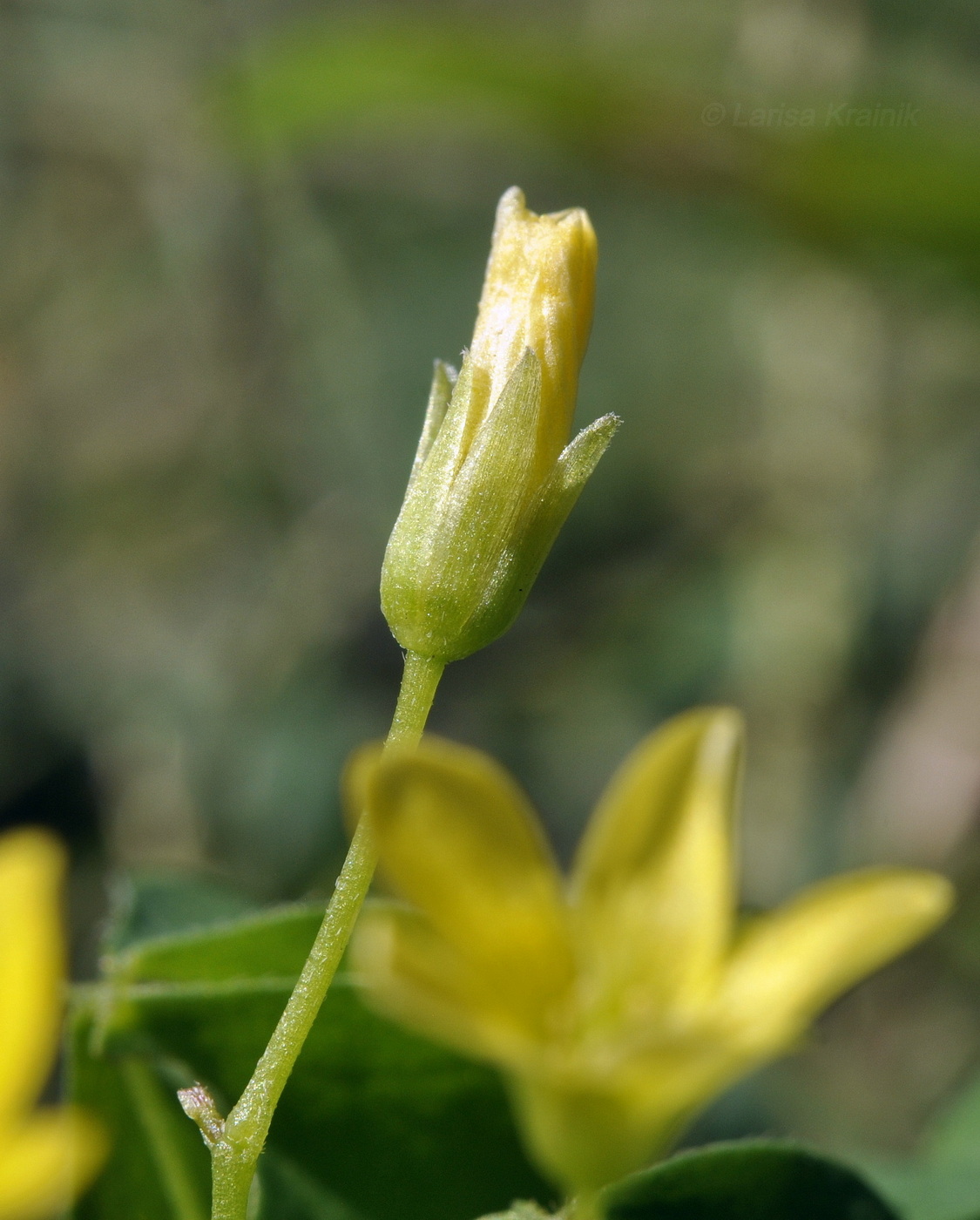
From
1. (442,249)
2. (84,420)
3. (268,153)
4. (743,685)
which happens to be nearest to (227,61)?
(268,153)

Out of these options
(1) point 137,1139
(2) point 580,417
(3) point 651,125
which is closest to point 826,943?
(1) point 137,1139

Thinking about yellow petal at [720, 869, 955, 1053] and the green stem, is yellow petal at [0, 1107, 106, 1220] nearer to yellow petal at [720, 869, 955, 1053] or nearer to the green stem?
the green stem

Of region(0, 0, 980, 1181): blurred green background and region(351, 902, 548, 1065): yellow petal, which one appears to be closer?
region(351, 902, 548, 1065): yellow petal

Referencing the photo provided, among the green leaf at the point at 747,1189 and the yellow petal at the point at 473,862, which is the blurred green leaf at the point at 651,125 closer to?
the green leaf at the point at 747,1189

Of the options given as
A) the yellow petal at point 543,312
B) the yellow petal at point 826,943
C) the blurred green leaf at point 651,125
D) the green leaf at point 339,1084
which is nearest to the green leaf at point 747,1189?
the green leaf at point 339,1084

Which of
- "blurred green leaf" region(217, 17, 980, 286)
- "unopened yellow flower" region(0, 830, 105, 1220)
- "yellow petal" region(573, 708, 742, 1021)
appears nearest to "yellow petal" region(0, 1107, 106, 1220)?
"unopened yellow flower" region(0, 830, 105, 1220)

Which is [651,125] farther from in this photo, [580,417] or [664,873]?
[664,873]
